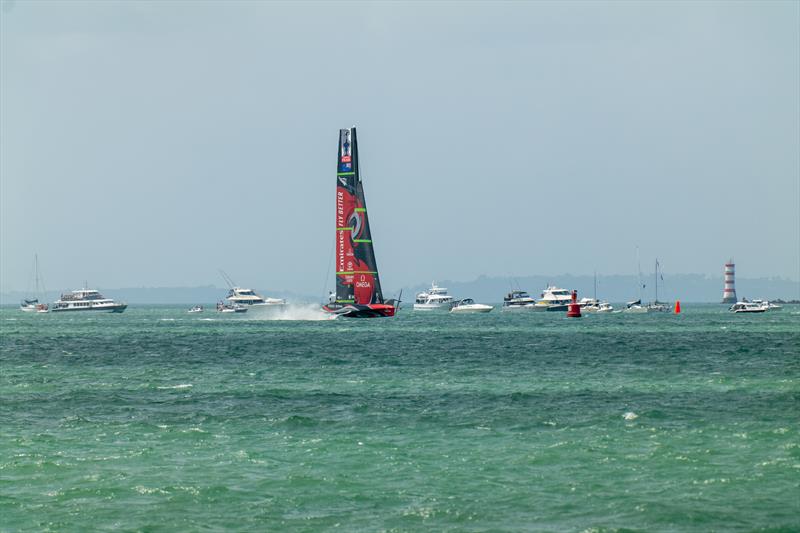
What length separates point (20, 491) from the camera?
30.8 meters

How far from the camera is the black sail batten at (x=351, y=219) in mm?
151125

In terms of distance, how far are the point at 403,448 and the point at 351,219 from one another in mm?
115032

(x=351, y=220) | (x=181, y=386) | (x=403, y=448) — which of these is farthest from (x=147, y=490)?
(x=351, y=220)

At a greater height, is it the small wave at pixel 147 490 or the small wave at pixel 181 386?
the small wave at pixel 181 386

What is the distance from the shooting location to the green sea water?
27594 mm

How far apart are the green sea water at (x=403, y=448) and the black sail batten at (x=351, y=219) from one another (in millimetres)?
75561

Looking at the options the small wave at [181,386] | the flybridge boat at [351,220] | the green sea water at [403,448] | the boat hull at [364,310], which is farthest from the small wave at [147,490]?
the boat hull at [364,310]

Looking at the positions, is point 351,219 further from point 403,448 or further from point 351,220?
point 403,448

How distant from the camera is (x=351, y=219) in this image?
498 ft

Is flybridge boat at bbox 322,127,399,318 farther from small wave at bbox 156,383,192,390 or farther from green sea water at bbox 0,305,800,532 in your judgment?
small wave at bbox 156,383,192,390

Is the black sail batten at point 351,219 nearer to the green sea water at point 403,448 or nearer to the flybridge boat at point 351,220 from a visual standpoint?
the flybridge boat at point 351,220

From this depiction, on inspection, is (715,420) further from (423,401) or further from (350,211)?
(350,211)

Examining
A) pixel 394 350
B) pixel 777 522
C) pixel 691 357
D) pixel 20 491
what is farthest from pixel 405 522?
pixel 394 350

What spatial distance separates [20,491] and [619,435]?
65.8 ft
